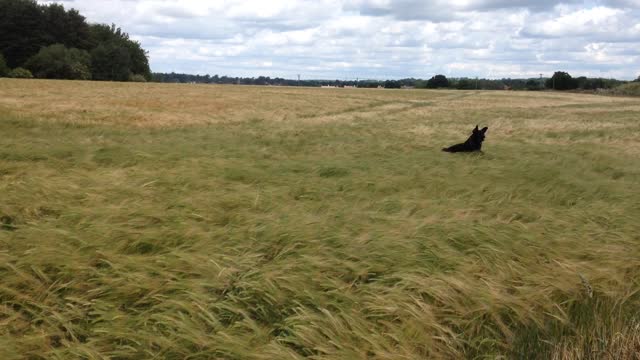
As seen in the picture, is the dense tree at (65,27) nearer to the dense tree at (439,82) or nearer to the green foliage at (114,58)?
the green foliage at (114,58)

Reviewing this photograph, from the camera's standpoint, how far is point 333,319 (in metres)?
2.80

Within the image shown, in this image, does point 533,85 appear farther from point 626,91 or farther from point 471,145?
point 471,145

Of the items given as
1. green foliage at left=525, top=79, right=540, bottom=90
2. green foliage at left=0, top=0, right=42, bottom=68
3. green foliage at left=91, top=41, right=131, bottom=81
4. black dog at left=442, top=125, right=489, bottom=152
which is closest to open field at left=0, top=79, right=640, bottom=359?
black dog at left=442, top=125, right=489, bottom=152

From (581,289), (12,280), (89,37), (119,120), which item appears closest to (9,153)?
(12,280)

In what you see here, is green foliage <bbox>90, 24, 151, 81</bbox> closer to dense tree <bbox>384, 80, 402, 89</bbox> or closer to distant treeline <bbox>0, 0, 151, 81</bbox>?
distant treeline <bbox>0, 0, 151, 81</bbox>

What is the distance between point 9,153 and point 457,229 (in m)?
6.34

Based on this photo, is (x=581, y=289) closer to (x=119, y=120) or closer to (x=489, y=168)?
(x=489, y=168)

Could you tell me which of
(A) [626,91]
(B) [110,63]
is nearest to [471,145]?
(B) [110,63]

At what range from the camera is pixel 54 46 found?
2997 inches

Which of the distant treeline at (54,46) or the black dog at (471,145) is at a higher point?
the distant treeline at (54,46)

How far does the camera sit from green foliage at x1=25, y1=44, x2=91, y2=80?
7131cm

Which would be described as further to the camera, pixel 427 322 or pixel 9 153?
pixel 9 153

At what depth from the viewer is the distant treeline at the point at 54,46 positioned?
72850 mm

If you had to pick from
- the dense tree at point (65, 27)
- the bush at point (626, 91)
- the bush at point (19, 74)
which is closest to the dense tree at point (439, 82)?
the bush at point (626, 91)
